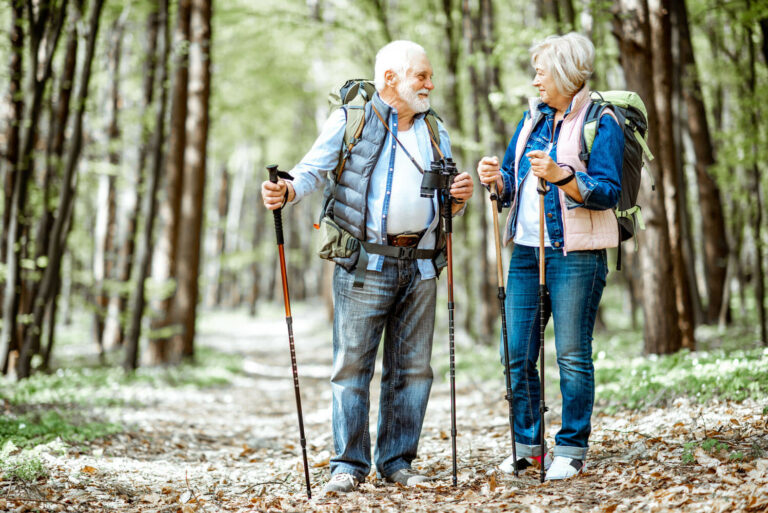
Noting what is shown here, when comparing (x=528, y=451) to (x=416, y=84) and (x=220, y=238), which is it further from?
(x=220, y=238)

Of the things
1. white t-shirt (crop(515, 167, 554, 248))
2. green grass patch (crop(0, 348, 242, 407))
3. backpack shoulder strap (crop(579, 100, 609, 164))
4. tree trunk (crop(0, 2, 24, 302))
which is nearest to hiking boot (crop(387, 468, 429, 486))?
white t-shirt (crop(515, 167, 554, 248))

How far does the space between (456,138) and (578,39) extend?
903 cm

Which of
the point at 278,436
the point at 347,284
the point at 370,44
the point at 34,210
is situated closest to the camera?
the point at 347,284

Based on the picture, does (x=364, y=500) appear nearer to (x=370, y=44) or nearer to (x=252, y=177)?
(x=370, y=44)

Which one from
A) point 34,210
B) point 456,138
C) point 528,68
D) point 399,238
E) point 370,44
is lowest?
point 399,238

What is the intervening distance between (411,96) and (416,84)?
0.07m

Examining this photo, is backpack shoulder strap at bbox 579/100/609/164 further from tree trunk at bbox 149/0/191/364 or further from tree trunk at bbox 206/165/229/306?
tree trunk at bbox 206/165/229/306

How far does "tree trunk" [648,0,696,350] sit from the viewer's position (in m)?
7.64

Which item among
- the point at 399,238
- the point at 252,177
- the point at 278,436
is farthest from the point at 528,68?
the point at 252,177

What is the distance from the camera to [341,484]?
372 centimetres

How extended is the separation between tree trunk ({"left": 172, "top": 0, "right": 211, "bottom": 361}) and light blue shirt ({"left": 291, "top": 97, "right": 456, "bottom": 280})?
8.17m

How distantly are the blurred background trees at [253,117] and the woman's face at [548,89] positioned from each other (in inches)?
165

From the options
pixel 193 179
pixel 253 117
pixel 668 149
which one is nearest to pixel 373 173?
pixel 668 149

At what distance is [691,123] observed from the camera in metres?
12.6
